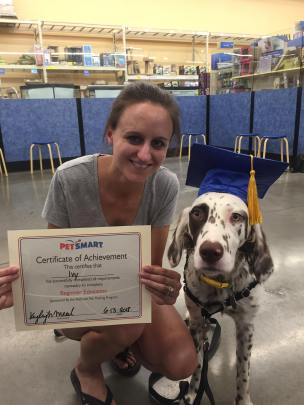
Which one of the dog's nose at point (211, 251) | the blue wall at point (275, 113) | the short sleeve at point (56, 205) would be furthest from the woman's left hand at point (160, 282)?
the blue wall at point (275, 113)

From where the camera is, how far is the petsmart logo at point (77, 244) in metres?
1.09

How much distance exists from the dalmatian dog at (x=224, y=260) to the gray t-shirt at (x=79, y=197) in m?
0.19

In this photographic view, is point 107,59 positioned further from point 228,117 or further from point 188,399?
point 188,399

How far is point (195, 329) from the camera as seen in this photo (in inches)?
59.1

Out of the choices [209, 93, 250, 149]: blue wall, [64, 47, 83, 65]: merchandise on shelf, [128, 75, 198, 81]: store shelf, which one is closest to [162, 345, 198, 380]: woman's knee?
[209, 93, 250, 149]: blue wall

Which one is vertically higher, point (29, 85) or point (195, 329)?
point (29, 85)

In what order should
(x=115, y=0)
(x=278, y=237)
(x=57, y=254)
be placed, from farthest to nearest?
(x=115, y=0) < (x=278, y=237) < (x=57, y=254)

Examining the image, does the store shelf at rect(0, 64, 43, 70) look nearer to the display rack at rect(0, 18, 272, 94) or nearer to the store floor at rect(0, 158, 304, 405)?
the display rack at rect(0, 18, 272, 94)

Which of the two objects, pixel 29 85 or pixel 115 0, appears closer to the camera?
pixel 29 85

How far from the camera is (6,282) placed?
1063 millimetres

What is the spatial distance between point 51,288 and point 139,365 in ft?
2.39

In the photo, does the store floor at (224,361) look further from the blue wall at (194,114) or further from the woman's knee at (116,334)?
the blue wall at (194,114)

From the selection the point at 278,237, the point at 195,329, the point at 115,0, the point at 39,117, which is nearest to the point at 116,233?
the point at 195,329

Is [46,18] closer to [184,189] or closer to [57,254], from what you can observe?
[184,189]
